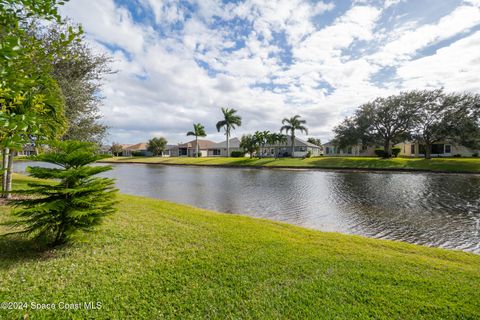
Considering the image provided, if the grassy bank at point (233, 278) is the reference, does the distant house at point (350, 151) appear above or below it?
above

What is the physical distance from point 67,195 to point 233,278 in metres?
3.58

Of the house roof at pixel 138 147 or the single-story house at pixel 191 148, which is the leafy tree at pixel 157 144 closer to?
the single-story house at pixel 191 148

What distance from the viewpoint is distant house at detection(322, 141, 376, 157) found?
2176 inches

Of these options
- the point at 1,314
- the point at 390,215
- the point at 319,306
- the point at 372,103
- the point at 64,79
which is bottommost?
the point at 390,215

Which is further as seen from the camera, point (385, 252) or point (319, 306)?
point (385, 252)

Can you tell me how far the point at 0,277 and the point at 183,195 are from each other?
40.6ft

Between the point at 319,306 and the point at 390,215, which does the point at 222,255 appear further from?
the point at 390,215

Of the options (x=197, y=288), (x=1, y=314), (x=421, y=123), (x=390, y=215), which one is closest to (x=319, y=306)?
(x=197, y=288)

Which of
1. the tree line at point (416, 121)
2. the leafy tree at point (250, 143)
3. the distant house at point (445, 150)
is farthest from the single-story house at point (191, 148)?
the distant house at point (445, 150)

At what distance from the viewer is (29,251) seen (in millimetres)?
4695

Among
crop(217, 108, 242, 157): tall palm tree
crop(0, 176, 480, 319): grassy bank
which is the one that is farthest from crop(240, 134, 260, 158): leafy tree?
crop(0, 176, 480, 319): grassy bank

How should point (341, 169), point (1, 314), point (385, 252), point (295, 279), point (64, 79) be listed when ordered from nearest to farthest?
point (1, 314)
point (295, 279)
point (385, 252)
point (64, 79)
point (341, 169)

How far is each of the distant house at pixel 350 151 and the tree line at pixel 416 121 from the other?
22.1ft

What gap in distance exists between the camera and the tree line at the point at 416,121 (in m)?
37.2
